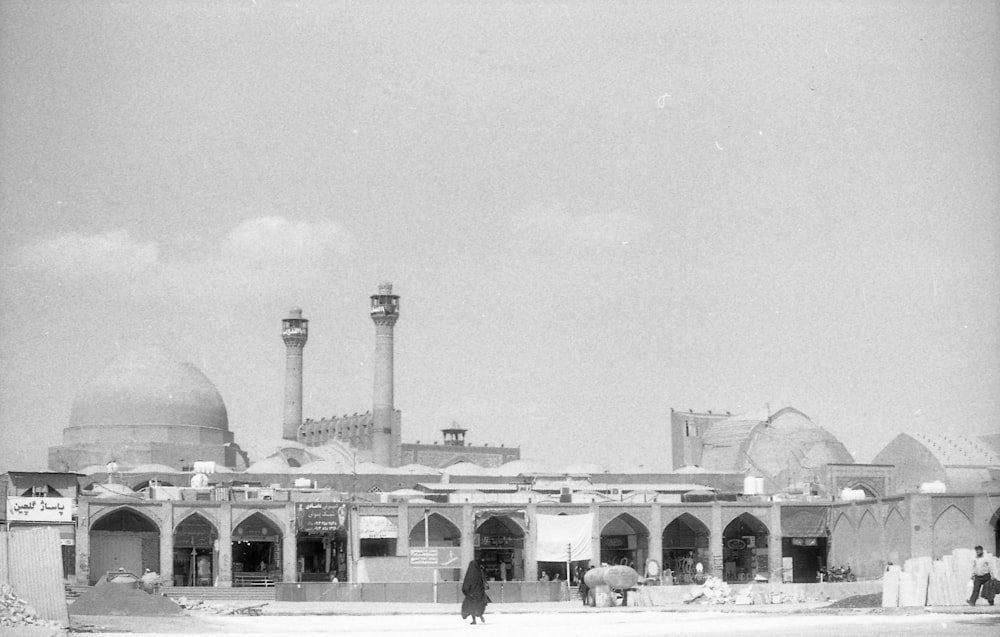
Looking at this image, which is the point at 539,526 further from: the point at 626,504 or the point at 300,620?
the point at 300,620

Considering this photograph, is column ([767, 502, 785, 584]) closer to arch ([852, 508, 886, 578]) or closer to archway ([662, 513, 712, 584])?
archway ([662, 513, 712, 584])

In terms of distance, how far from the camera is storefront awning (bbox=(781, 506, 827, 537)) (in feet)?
205

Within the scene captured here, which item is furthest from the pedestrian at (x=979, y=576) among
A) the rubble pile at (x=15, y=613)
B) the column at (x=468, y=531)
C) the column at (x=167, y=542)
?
the column at (x=167, y=542)

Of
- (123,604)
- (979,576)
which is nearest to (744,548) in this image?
(979,576)

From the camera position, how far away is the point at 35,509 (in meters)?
42.5

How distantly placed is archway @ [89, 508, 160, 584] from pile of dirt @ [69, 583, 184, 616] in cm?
2752

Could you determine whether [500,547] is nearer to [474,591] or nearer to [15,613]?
[474,591]

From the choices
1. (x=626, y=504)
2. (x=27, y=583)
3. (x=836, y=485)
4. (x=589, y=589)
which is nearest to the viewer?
(x=27, y=583)

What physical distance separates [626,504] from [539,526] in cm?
421

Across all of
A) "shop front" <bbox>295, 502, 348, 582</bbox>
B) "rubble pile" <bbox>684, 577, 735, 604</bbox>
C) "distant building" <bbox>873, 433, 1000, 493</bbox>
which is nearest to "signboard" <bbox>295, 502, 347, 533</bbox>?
"shop front" <bbox>295, 502, 348, 582</bbox>

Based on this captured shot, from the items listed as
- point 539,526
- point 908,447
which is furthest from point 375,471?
point 908,447

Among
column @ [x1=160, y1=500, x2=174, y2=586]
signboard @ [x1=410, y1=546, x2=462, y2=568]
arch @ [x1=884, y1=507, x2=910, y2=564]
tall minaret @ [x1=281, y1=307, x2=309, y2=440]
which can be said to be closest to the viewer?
signboard @ [x1=410, y1=546, x2=462, y2=568]

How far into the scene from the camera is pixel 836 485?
232 feet

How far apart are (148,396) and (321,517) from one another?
19508 millimetres
